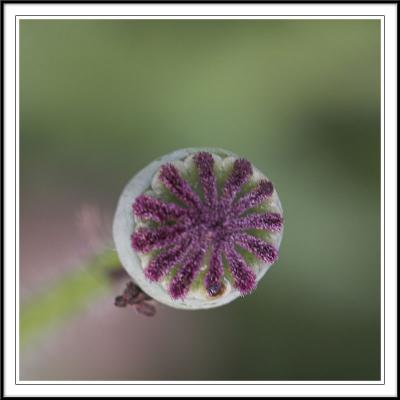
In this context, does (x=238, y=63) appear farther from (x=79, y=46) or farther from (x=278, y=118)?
(x=79, y=46)

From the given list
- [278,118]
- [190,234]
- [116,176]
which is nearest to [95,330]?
[116,176]

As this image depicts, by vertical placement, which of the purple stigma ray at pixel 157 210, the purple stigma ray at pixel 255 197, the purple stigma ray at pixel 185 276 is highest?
the purple stigma ray at pixel 255 197

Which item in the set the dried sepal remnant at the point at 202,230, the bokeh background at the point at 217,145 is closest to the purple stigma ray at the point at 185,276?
the dried sepal remnant at the point at 202,230

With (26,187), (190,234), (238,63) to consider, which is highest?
(238,63)

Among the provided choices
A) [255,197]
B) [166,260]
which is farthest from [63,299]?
[255,197]

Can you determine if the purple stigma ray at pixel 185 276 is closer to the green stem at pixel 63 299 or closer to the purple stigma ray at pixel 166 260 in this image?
the purple stigma ray at pixel 166 260

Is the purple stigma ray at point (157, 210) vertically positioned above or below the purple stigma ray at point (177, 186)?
below
